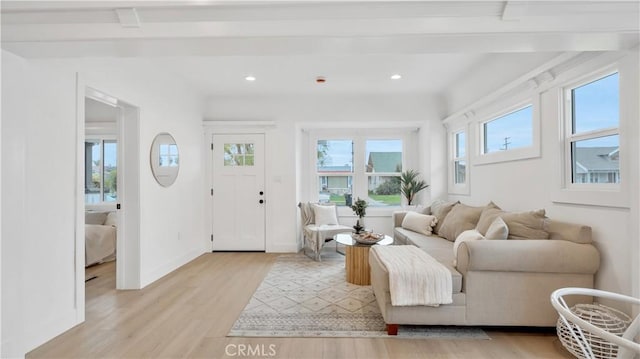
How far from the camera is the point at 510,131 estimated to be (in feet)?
11.2

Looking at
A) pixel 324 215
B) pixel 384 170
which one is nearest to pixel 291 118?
pixel 324 215

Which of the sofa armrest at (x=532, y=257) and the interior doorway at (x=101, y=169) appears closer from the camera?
the sofa armrest at (x=532, y=257)

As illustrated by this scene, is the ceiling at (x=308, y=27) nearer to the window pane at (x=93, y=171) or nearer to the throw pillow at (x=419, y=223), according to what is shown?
the throw pillow at (x=419, y=223)

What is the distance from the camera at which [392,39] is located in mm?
1851

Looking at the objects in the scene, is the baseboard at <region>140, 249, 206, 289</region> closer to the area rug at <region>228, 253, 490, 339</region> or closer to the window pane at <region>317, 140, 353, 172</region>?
the area rug at <region>228, 253, 490, 339</region>

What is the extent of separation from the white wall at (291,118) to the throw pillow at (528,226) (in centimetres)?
233

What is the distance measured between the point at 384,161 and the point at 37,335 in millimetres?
4846

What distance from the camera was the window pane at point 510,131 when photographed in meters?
3.13

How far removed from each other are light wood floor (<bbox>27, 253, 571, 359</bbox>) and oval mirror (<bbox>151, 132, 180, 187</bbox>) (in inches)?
53.5

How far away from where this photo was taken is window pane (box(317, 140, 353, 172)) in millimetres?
5645

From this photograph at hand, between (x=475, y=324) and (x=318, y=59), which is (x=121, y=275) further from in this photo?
(x=475, y=324)

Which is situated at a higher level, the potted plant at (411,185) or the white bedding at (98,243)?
the potted plant at (411,185)

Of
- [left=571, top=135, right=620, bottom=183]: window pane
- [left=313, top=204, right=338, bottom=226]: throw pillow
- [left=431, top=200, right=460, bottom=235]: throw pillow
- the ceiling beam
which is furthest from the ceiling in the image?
[left=313, top=204, right=338, bottom=226]: throw pillow

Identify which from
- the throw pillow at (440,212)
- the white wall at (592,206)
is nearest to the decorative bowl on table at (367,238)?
the throw pillow at (440,212)
